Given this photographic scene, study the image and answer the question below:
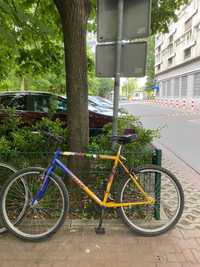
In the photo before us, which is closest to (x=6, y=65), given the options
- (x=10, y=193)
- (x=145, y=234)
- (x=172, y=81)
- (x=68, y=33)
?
(x=68, y=33)

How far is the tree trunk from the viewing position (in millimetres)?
Answer: 4129

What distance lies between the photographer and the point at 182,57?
42.3m

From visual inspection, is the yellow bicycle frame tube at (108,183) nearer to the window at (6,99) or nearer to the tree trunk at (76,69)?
the tree trunk at (76,69)

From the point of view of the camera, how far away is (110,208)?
390 cm

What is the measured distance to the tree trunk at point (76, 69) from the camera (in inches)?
163

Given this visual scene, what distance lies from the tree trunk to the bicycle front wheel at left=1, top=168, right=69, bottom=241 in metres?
0.78

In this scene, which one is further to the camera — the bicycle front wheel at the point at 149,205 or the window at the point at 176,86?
the window at the point at 176,86

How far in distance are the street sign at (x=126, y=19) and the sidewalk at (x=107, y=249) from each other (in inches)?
91.9

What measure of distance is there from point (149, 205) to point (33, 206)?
1.38m

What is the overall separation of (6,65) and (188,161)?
17.8 feet

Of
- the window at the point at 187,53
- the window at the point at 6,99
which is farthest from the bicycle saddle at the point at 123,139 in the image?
the window at the point at 187,53

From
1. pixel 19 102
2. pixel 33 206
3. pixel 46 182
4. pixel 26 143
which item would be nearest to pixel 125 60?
pixel 46 182

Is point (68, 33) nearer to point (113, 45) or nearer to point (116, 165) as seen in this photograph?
point (113, 45)

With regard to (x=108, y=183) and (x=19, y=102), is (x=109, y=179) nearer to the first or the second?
(x=108, y=183)
